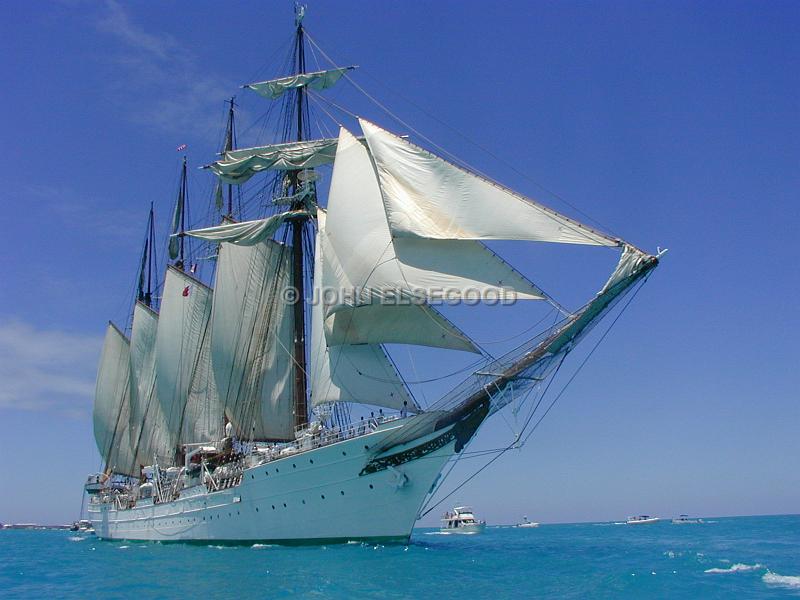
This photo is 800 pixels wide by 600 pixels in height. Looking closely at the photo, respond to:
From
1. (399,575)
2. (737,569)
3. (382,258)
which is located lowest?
(737,569)

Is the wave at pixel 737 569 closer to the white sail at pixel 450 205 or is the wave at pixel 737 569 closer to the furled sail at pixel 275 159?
the white sail at pixel 450 205

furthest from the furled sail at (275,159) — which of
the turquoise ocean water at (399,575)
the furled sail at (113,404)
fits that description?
the furled sail at (113,404)

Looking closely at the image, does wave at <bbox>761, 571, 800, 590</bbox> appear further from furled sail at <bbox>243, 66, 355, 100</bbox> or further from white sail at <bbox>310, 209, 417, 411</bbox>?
furled sail at <bbox>243, 66, 355, 100</bbox>

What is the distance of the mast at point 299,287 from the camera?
133 ft

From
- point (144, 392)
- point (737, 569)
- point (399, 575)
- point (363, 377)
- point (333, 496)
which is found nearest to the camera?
point (399, 575)

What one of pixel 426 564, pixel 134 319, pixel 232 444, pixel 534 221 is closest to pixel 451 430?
pixel 426 564

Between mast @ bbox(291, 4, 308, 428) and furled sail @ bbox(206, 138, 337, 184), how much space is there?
6.21 feet

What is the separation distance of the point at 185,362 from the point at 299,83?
64.6 feet

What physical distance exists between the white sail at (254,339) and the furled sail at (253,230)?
1602 mm

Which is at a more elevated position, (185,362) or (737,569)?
(185,362)

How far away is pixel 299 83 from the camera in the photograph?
4538 cm

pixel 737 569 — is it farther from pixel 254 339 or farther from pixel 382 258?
pixel 254 339

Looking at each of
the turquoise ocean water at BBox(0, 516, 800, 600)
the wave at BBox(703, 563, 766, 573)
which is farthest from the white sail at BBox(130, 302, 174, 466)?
the wave at BBox(703, 563, 766, 573)

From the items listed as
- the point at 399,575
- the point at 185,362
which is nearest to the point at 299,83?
the point at 185,362
